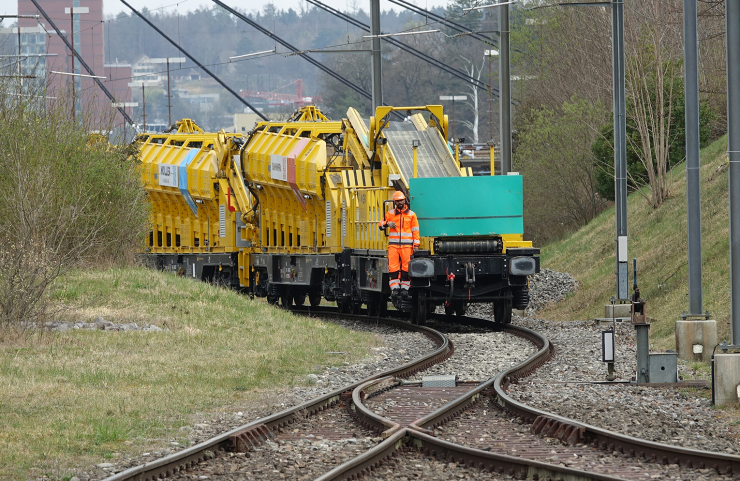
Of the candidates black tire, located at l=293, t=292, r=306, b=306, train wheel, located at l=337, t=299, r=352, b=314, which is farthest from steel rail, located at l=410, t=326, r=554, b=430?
black tire, located at l=293, t=292, r=306, b=306

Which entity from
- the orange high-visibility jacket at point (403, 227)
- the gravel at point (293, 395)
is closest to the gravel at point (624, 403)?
the gravel at point (293, 395)

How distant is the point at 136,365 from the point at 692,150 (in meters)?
7.84

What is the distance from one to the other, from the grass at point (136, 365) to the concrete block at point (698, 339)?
4514mm

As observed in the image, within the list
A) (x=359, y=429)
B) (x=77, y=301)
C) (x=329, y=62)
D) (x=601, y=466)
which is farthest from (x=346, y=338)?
(x=329, y=62)

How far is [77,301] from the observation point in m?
20.1

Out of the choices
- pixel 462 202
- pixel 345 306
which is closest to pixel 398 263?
pixel 462 202

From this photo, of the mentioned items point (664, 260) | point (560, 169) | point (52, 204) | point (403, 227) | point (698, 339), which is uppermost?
point (560, 169)

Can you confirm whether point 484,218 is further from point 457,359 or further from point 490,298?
point 457,359

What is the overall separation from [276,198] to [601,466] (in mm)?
20680

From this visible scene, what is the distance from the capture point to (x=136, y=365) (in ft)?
46.5

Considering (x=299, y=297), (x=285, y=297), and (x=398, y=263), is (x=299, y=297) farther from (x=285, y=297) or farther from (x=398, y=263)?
(x=398, y=263)

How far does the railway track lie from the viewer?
27.5ft

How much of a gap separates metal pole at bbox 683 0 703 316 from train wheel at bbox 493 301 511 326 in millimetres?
5843

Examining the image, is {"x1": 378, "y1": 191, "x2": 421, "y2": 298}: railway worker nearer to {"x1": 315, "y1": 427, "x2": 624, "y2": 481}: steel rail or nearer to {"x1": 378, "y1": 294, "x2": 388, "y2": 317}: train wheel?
{"x1": 378, "y1": 294, "x2": 388, "y2": 317}: train wheel
